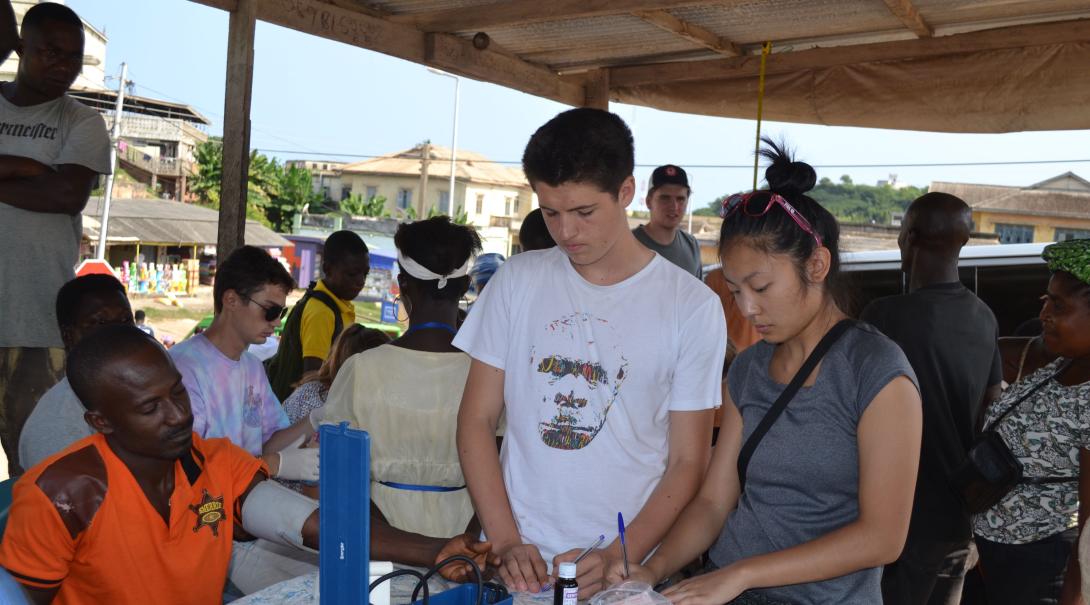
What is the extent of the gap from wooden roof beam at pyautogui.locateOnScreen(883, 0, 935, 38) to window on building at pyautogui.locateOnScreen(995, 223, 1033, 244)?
22.3 metres

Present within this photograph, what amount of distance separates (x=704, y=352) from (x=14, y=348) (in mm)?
2784

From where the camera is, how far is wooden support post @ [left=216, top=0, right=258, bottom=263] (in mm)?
3887

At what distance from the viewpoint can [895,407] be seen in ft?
5.74

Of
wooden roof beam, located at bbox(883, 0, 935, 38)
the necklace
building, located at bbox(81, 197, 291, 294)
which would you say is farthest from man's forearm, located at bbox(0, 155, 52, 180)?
building, located at bbox(81, 197, 291, 294)

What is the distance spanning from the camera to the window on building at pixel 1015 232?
2503 cm

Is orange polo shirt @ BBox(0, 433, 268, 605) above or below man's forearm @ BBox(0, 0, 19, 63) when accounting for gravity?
below

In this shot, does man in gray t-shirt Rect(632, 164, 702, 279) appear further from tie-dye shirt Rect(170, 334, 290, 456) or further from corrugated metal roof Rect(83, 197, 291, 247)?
corrugated metal roof Rect(83, 197, 291, 247)

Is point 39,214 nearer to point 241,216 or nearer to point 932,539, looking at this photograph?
point 241,216

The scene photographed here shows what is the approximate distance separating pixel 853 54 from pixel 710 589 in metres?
3.98

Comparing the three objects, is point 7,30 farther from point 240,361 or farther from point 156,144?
point 156,144

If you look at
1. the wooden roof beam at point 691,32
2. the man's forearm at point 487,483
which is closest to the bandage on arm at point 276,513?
the man's forearm at point 487,483

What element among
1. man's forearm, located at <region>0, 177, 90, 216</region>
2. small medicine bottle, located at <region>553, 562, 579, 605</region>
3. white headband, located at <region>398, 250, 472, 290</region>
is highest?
man's forearm, located at <region>0, 177, 90, 216</region>

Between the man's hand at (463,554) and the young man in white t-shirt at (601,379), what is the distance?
24cm

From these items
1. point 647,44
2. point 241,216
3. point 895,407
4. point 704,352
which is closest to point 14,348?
point 241,216
